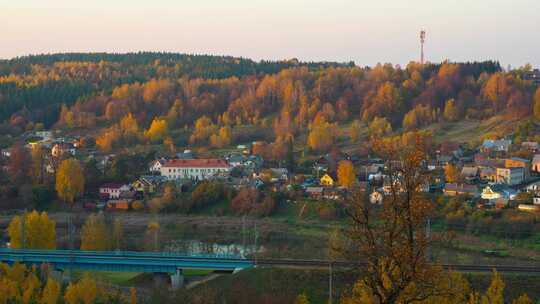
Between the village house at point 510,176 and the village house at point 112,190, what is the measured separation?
1327 centimetres

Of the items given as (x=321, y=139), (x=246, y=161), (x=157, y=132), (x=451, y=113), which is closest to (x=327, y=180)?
(x=246, y=161)

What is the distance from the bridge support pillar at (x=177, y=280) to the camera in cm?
1621

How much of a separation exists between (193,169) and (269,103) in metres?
17.7

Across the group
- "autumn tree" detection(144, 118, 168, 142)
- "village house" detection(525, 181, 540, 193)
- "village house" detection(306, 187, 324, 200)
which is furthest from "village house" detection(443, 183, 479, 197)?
"autumn tree" detection(144, 118, 168, 142)

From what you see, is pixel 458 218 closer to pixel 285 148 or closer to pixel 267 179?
pixel 267 179

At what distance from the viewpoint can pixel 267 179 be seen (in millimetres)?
28234

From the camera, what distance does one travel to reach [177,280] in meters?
16.4

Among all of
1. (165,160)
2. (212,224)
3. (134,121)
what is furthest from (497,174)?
(134,121)

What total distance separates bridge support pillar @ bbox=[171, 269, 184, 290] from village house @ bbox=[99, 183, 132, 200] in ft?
38.2

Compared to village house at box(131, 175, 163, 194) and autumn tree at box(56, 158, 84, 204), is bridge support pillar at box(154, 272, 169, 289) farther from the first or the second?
village house at box(131, 175, 163, 194)

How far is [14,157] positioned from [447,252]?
18503mm

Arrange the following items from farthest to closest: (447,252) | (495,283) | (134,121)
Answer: (134,121)
(447,252)
(495,283)

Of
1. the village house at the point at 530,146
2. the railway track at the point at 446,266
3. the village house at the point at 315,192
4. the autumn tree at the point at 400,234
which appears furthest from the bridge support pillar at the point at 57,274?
the village house at the point at 530,146

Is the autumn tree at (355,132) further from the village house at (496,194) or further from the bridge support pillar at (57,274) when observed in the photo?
the bridge support pillar at (57,274)
